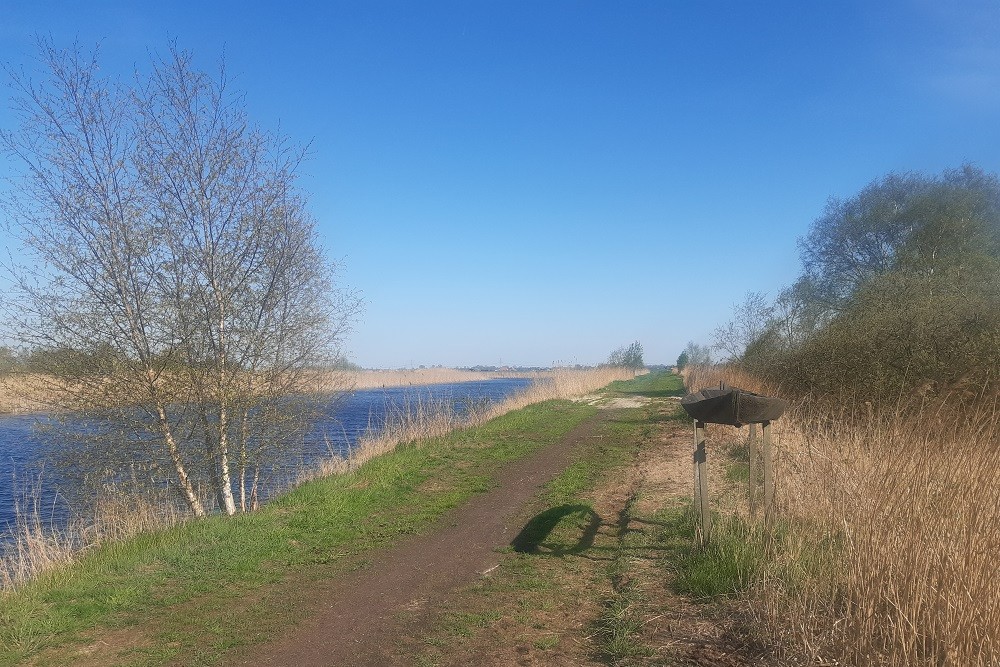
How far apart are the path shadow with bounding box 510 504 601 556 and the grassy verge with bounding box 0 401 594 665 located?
1.57 m

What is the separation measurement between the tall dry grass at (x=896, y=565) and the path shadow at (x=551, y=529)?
8.30 ft

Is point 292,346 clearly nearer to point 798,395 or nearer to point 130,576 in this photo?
point 130,576

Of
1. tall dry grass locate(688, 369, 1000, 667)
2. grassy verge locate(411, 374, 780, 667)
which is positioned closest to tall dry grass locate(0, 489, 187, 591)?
grassy verge locate(411, 374, 780, 667)

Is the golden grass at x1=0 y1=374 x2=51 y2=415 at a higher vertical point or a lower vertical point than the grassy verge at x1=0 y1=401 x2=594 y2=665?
higher

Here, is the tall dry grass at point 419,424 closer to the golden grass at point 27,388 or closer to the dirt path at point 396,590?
the dirt path at point 396,590

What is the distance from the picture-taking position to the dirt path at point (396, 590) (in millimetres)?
4570

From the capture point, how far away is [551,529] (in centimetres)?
798

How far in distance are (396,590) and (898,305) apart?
1232cm

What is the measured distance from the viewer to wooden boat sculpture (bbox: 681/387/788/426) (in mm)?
5859

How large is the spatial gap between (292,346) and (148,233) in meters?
2.87

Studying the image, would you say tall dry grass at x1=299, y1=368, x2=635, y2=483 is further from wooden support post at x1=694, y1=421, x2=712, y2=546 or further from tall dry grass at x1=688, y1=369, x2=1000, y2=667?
tall dry grass at x1=688, y1=369, x2=1000, y2=667

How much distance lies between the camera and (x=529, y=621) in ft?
16.7

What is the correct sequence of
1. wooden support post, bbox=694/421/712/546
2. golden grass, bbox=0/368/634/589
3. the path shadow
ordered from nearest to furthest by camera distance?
wooden support post, bbox=694/421/712/546
golden grass, bbox=0/368/634/589
the path shadow

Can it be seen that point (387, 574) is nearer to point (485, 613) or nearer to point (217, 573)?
point (485, 613)
